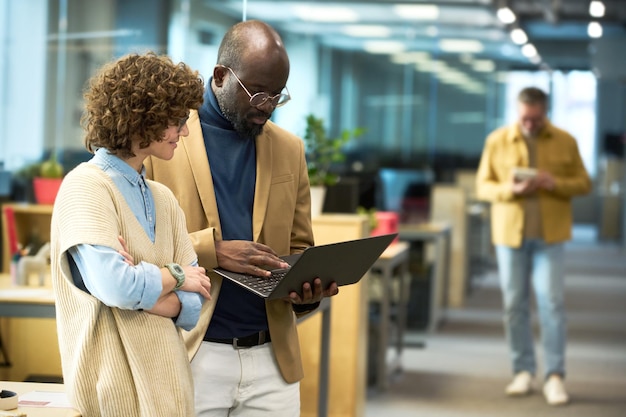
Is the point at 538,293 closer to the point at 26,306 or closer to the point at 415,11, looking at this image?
the point at 26,306

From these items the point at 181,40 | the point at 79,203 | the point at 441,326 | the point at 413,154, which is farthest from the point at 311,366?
the point at 413,154

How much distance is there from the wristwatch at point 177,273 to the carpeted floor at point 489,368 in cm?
356

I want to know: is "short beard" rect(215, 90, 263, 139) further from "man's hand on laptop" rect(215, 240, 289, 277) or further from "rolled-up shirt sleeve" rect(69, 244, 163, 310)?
"rolled-up shirt sleeve" rect(69, 244, 163, 310)

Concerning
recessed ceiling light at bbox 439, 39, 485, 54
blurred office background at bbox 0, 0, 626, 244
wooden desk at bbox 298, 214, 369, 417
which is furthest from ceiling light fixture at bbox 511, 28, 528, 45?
wooden desk at bbox 298, 214, 369, 417

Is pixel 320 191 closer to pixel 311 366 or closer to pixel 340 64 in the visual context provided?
pixel 311 366

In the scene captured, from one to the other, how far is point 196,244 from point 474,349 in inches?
219

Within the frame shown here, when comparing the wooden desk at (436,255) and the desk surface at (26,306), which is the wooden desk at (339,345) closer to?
the desk surface at (26,306)

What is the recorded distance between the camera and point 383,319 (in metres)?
5.92

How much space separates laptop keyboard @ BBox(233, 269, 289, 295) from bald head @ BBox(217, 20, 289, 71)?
1.55 feet

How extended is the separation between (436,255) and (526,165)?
7.48 ft

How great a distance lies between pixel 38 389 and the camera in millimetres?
2166

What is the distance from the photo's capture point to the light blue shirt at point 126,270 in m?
1.76

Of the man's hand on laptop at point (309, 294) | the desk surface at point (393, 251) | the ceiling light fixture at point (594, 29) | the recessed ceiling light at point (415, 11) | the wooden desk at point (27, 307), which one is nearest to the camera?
the man's hand on laptop at point (309, 294)

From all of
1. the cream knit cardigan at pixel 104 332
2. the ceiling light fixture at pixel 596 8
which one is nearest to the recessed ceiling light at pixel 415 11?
the ceiling light fixture at pixel 596 8
